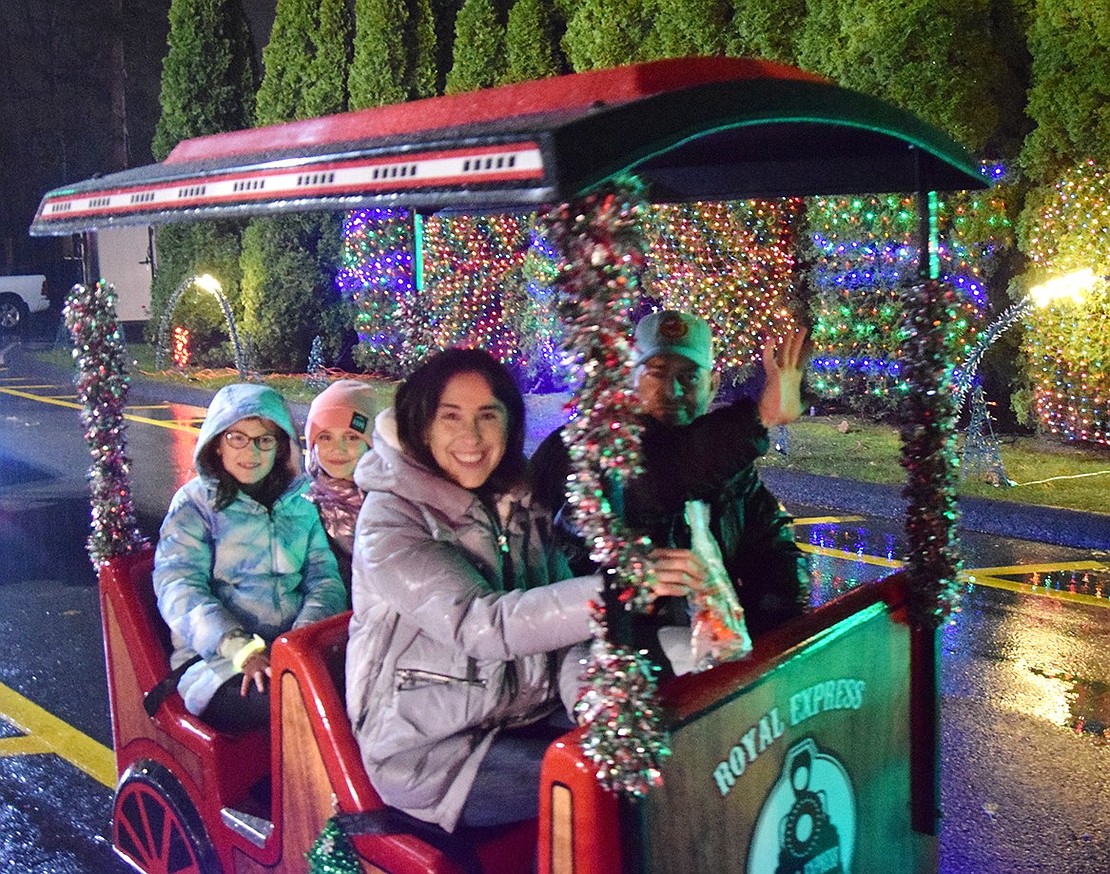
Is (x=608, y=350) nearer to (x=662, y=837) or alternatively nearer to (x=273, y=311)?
(x=662, y=837)

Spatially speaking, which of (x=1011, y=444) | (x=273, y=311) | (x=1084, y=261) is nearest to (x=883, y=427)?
(x=1011, y=444)

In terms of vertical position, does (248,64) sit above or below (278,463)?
above

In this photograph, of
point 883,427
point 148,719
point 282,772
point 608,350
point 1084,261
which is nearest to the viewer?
point 608,350

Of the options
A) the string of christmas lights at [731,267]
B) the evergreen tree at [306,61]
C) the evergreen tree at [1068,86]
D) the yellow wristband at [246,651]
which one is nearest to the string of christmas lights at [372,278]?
the evergreen tree at [306,61]

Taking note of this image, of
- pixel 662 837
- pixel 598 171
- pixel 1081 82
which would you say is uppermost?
pixel 1081 82

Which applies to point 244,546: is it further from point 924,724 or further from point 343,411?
point 924,724

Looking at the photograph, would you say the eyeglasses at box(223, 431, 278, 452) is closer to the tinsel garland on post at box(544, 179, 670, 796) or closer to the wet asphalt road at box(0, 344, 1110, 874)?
the wet asphalt road at box(0, 344, 1110, 874)

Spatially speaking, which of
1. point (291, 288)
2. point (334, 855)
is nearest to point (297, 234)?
point (291, 288)

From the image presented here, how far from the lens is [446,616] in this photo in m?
2.50

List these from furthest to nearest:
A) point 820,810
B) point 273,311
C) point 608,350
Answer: point 273,311 < point 820,810 < point 608,350

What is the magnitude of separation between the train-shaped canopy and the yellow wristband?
3.98 ft

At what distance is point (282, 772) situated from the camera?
297 cm

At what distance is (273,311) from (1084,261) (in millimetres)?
11941

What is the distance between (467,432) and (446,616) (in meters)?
0.47
